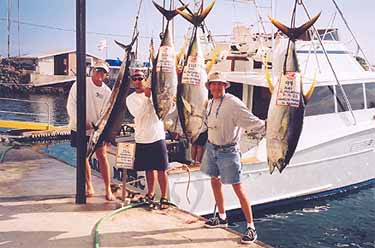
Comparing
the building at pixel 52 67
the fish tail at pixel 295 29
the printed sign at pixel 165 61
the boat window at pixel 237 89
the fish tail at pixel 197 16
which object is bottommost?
the boat window at pixel 237 89

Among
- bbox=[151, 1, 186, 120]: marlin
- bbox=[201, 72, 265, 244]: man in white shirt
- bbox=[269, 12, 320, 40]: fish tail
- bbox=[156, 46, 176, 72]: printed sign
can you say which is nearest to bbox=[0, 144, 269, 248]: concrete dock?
bbox=[201, 72, 265, 244]: man in white shirt

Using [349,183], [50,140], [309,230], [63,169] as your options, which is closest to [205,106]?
[63,169]

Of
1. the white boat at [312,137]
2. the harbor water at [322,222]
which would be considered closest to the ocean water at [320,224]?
the harbor water at [322,222]

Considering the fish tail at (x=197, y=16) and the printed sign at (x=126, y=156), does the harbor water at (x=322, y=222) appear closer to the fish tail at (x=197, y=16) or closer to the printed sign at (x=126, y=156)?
the printed sign at (x=126, y=156)

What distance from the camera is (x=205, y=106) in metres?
3.99

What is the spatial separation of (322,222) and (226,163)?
463cm

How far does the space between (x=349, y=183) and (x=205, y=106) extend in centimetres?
628

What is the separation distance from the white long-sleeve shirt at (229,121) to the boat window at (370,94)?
621cm

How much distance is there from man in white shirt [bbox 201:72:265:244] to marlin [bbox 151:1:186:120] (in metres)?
0.35

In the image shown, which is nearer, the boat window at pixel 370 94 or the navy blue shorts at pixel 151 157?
the navy blue shorts at pixel 151 157

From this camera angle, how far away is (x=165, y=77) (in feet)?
13.1

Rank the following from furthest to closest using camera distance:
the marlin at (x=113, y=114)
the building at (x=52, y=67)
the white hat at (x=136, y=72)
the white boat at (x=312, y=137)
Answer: the building at (x=52, y=67), the white boat at (x=312, y=137), the marlin at (x=113, y=114), the white hat at (x=136, y=72)

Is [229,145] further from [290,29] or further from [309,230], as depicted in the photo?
[309,230]

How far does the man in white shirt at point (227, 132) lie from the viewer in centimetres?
403
